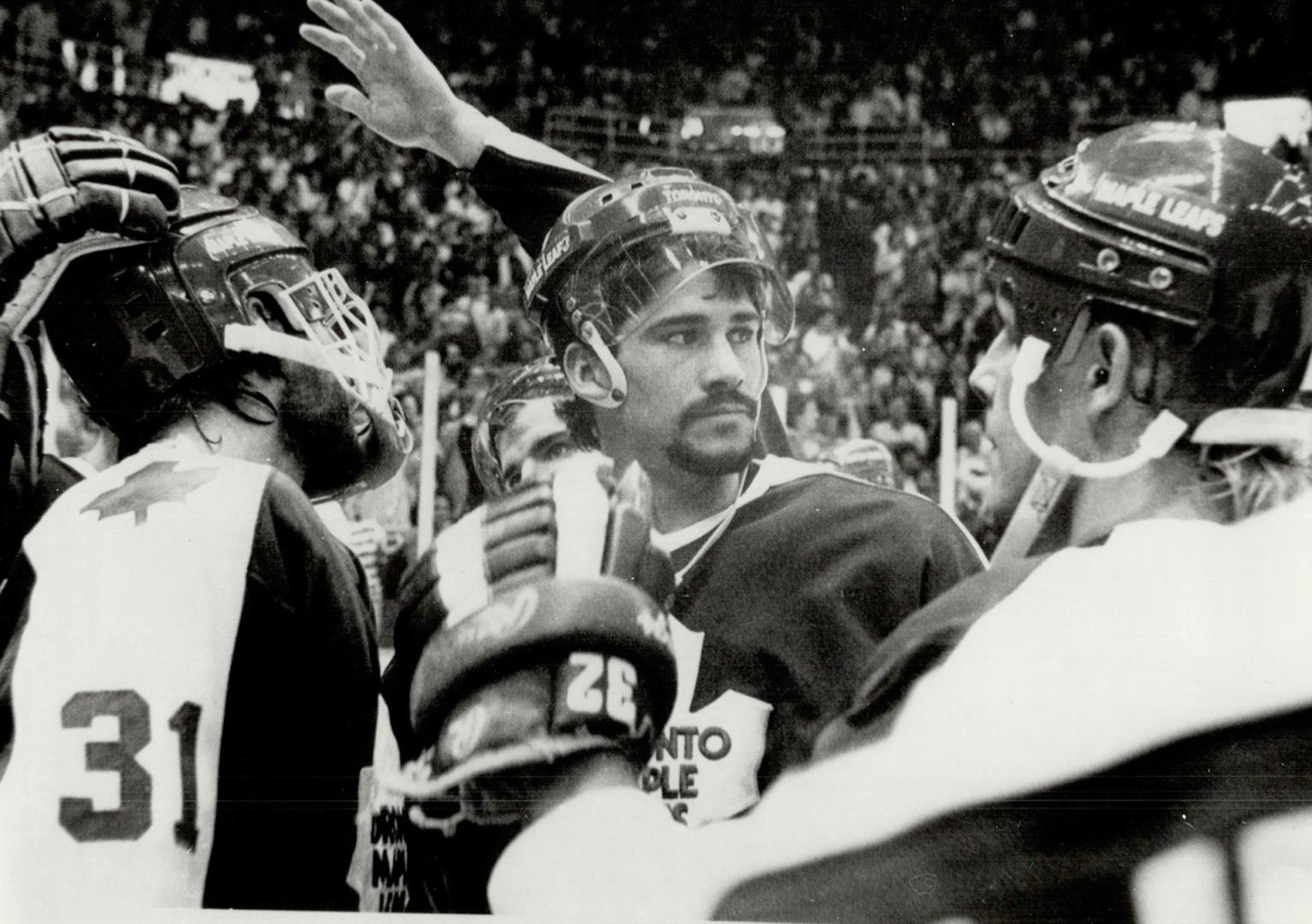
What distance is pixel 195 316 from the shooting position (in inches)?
72.7

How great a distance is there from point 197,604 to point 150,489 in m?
0.20

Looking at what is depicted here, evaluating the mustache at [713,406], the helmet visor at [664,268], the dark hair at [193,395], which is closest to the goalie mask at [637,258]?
the helmet visor at [664,268]

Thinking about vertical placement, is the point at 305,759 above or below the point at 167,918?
above

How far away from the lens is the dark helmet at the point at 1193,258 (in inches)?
59.4

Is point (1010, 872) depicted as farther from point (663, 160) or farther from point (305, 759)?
point (663, 160)

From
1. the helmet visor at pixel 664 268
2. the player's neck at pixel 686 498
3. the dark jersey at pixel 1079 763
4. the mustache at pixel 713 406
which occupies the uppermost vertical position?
the helmet visor at pixel 664 268

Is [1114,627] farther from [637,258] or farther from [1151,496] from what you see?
[637,258]

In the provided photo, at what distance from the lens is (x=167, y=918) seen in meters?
1.79

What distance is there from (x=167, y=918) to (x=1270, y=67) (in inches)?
83.2

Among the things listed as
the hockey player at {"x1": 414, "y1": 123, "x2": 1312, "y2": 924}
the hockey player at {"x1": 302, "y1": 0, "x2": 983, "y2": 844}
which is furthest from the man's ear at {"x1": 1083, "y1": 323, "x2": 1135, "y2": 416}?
the hockey player at {"x1": 302, "y1": 0, "x2": 983, "y2": 844}

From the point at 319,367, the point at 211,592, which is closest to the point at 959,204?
the point at 319,367

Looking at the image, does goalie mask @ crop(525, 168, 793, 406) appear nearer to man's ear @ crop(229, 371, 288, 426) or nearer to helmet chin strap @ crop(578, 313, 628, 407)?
helmet chin strap @ crop(578, 313, 628, 407)

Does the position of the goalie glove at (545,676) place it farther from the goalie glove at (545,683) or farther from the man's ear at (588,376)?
the man's ear at (588,376)

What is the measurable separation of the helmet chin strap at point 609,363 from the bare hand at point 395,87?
388 mm
